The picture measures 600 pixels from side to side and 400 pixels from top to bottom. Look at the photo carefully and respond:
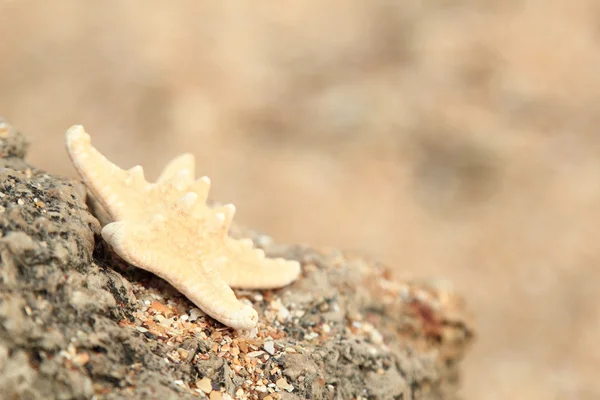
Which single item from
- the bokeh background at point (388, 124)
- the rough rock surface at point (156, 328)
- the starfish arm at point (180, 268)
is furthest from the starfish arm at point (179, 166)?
the bokeh background at point (388, 124)

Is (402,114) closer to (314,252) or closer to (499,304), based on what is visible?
(499,304)

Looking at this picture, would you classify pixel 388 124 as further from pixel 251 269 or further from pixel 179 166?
pixel 251 269

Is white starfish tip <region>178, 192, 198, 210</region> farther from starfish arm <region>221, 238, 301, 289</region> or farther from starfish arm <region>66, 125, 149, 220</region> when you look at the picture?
starfish arm <region>221, 238, 301, 289</region>

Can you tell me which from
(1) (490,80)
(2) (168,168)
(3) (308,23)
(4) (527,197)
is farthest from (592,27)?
(2) (168,168)

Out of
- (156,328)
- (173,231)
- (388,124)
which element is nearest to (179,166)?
(173,231)

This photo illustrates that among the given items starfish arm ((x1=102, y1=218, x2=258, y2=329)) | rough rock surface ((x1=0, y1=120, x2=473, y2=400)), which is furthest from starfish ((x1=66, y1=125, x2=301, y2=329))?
rough rock surface ((x1=0, y1=120, x2=473, y2=400))
